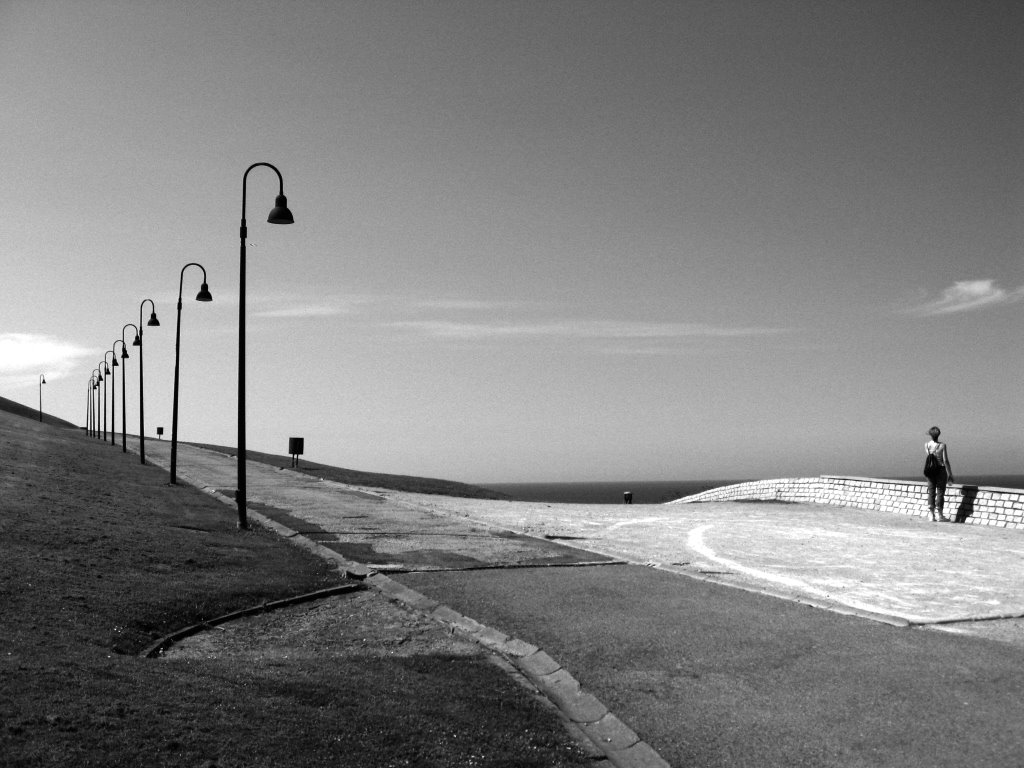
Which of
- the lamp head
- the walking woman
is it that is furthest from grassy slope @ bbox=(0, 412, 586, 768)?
the walking woman

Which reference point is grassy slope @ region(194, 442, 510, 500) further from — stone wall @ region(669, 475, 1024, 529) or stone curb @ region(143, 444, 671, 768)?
stone curb @ region(143, 444, 671, 768)

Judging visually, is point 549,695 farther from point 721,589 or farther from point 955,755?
point 721,589

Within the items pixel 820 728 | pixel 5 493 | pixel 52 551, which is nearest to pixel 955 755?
pixel 820 728

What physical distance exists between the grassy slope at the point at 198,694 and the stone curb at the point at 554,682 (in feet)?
0.84

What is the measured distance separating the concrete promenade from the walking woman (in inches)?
117

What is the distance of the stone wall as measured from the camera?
67.3 ft

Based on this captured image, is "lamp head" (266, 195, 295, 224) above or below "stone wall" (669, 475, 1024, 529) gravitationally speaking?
above

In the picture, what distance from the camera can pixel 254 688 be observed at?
6.24 meters

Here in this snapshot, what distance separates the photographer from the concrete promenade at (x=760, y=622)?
19.7 feet

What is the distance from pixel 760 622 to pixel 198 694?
5.66 meters

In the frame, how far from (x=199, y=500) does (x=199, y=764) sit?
2036 centimetres

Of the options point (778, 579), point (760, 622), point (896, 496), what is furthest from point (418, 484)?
point (760, 622)

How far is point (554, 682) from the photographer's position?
711 centimetres

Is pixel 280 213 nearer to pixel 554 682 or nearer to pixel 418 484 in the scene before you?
pixel 554 682
